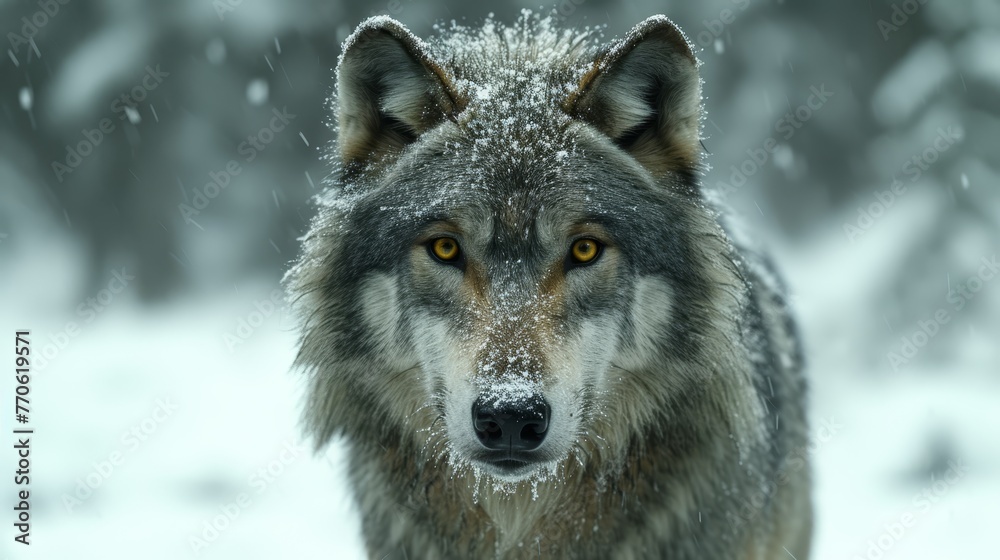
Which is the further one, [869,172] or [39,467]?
[869,172]

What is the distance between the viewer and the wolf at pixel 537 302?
252 cm

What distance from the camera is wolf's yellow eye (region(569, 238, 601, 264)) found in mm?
2561

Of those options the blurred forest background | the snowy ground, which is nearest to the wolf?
the snowy ground

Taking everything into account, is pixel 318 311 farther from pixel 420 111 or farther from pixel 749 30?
pixel 749 30

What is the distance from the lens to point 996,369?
8.02 meters

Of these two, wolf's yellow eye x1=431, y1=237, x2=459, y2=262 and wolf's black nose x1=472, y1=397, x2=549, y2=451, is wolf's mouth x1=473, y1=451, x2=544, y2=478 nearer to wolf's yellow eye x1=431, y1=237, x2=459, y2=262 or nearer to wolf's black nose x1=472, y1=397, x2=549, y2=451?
wolf's black nose x1=472, y1=397, x2=549, y2=451

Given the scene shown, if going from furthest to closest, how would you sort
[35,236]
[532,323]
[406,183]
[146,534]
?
[35,236] → [146,534] → [406,183] → [532,323]

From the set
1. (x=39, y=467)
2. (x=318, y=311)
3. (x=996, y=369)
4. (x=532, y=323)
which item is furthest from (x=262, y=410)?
(x=996, y=369)

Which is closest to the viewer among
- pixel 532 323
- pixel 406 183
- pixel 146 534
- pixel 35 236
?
pixel 532 323

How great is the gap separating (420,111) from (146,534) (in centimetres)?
375

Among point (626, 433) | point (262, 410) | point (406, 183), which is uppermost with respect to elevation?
point (406, 183)

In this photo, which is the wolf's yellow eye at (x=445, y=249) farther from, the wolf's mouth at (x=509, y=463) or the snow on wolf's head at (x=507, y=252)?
the wolf's mouth at (x=509, y=463)

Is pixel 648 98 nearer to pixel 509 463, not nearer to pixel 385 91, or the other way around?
pixel 385 91

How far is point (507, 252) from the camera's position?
2514 mm
